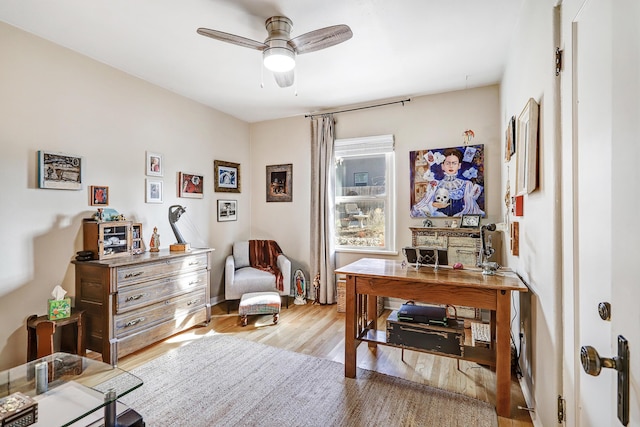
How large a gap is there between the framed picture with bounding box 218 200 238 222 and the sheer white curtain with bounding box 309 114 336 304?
122cm

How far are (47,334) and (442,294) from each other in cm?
299

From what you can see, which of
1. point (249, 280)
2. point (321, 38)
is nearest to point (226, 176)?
point (249, 280)

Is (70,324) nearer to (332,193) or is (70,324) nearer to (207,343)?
(207,343)

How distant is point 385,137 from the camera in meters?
3.94

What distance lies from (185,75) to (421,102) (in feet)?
9.17

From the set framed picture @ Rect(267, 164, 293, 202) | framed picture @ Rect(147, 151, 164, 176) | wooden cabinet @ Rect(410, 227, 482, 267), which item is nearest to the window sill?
wooden cabinet @ Rect(410, 227, 482, 267)

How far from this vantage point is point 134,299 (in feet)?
8.80

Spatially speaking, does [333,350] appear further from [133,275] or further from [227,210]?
[227,210]

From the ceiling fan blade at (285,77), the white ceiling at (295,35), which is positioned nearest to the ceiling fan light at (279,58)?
the ceiling fan blade at (285,77)

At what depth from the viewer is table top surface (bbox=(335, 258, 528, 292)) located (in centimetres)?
188

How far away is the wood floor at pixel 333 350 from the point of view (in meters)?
2.20

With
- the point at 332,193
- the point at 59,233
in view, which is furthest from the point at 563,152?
the point at 59,233

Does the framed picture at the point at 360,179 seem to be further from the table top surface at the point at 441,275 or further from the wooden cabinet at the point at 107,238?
the wooden cabinet at the point at 107,238

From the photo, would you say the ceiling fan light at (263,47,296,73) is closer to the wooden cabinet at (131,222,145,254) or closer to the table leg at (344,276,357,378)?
the table leg at (344,276,357,378)
